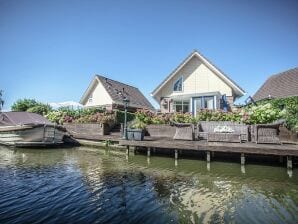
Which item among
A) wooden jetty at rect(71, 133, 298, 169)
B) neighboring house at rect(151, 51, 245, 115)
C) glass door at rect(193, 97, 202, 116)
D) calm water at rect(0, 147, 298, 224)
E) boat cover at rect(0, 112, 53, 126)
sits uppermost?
neighboring house at rect(151, 51, 245, 115)

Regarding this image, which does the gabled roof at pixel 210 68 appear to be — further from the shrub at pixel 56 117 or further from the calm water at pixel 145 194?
the calm water at pixel 145 194

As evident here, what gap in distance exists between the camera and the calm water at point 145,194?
4578 mm

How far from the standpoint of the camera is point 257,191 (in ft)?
21.1

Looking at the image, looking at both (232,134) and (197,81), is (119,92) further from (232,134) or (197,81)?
(232,134)

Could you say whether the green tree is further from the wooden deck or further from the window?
the wooden deck

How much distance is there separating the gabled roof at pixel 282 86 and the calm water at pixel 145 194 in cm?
A: 1527

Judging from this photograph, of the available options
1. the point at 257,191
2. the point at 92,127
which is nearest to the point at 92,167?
the point at 257,191

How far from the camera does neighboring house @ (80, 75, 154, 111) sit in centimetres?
2722

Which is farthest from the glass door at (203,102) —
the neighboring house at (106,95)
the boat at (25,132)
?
the boat at (25,132)

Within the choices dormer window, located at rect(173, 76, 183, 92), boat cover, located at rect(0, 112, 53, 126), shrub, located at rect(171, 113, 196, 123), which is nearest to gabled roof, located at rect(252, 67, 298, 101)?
dormer window, located at rect(173, 76, 183, 92)

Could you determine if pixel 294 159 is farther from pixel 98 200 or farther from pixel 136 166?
pixel 98 200

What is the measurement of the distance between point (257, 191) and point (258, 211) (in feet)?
5.40

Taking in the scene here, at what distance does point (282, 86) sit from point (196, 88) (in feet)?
32.6

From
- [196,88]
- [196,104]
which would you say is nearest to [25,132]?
[196,104]
